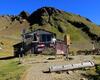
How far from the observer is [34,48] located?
3137 inches

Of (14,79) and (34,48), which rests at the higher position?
(34,48)

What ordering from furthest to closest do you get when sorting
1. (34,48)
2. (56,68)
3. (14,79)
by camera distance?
(34,48) < (56,68) < (14,79)

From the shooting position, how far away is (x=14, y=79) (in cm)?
3812

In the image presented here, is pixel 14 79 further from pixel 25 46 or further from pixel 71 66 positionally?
pixel 25 46

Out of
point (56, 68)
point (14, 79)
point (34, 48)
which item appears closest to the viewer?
point (14, 79)

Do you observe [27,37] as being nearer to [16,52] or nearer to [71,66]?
[16,52]

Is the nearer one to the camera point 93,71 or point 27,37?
point 93,71

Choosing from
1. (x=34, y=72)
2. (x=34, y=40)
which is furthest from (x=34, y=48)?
(x=34, y=72)

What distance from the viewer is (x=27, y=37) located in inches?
3150

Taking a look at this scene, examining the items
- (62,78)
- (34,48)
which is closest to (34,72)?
(62,78)

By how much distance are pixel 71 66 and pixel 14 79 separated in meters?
7.60

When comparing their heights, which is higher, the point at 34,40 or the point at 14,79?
the point at 34,40

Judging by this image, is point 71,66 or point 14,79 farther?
point 71,66

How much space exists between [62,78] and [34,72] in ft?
19.2
